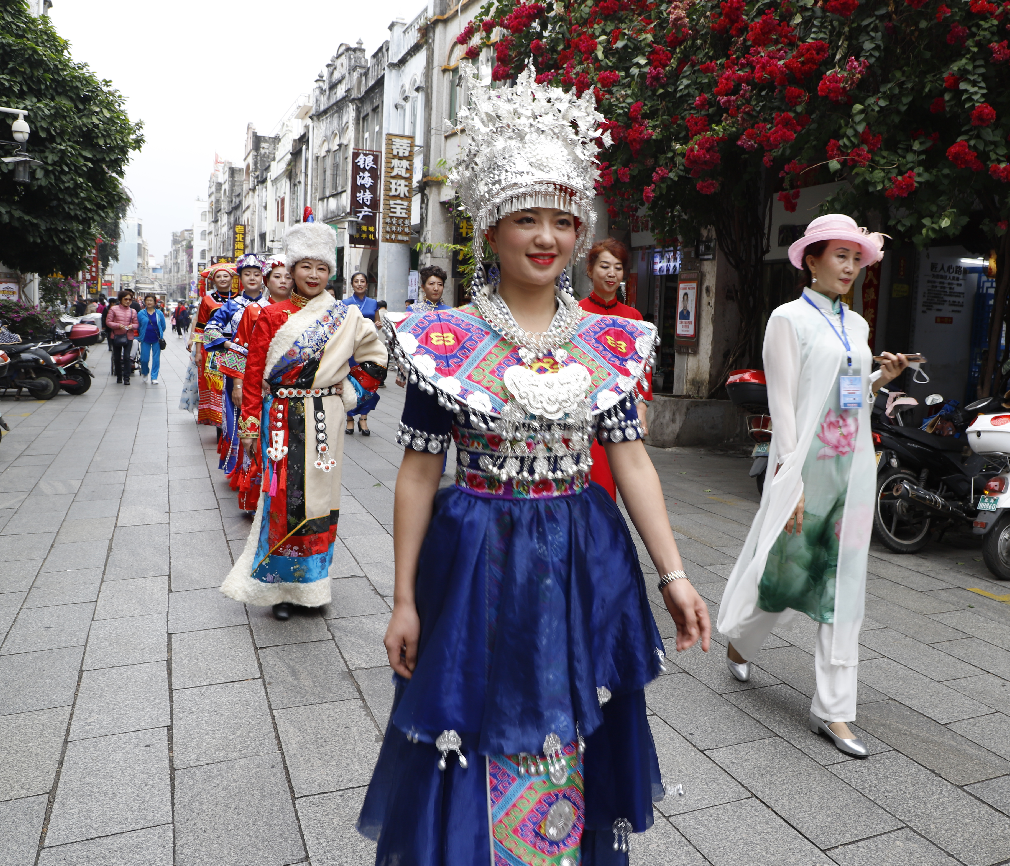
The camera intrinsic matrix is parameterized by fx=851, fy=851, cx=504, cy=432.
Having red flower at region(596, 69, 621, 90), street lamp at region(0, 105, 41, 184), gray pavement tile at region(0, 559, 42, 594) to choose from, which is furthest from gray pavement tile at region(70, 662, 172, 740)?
street lamp at region(0, 105, 41, 184)

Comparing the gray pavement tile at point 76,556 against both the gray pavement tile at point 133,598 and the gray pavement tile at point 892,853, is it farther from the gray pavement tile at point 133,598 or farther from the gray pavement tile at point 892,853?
the gray pavement tile at point 892,853

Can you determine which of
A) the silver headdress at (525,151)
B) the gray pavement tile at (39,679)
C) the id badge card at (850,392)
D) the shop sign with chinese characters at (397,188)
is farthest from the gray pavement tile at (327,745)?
the shop sign with chinese characters at (397,188)

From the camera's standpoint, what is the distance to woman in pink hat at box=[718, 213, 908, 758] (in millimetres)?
3043

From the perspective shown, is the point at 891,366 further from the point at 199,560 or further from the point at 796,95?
the point at 199,560

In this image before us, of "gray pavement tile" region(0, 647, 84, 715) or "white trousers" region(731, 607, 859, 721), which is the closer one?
"white trousers" region(731, 607, 859, 721)

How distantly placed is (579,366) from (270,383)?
8.74 ft

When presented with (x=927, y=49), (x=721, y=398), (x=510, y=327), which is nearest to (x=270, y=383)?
(x=510, y=327)

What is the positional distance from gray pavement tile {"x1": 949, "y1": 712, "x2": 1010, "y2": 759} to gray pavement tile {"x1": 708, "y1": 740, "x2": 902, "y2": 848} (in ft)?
2.30

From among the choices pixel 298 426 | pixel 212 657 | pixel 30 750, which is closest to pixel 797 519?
pixel 298 426

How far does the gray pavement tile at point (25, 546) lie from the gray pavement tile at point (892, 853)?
4.70 metres

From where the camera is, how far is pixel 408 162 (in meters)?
20.8

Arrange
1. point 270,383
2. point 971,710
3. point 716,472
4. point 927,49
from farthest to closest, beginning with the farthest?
point 716,472
point 927,49
point 270,383
point 971,710

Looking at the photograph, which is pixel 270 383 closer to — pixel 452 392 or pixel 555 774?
pixel 452 392

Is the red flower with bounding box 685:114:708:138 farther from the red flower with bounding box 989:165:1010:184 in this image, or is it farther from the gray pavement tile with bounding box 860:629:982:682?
the gray pavement tile with bounding box 860:629:982:682
